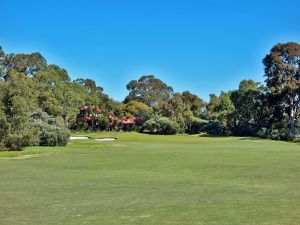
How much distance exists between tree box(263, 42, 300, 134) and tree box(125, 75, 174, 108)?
225ft

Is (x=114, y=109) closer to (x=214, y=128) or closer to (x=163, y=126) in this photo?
(x=163, y=126)

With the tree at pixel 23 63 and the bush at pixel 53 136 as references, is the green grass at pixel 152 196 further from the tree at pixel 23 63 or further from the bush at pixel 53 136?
the tree at pixel 23 63

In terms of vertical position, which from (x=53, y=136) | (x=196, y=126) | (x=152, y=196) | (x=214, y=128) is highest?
(x=196, y=126)

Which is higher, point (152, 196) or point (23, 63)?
point (23, 63)

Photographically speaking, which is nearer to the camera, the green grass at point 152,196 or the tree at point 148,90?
the green grass at point 152,196

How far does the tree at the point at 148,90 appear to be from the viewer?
14512 centimetres

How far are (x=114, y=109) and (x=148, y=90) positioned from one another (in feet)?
138

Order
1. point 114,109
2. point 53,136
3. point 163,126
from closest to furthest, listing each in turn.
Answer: point 53,136, point 163,126, point 114,109

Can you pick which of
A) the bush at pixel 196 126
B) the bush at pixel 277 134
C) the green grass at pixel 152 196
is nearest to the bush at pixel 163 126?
the bush at pixel 196 126

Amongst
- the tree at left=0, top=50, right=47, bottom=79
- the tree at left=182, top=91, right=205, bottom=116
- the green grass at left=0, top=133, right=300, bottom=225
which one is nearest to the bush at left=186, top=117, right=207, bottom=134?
the tree at left=182, top=91, right=205, bottom=116

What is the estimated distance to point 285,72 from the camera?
254ft

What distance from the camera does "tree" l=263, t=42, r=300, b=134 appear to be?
76562 mm

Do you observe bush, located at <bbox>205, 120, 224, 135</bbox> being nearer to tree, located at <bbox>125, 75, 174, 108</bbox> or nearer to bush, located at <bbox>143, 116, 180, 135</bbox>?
bush, located at <bbox>143, 116, 180, 135</bbox>

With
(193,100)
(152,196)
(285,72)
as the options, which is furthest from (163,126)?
(152,196)
